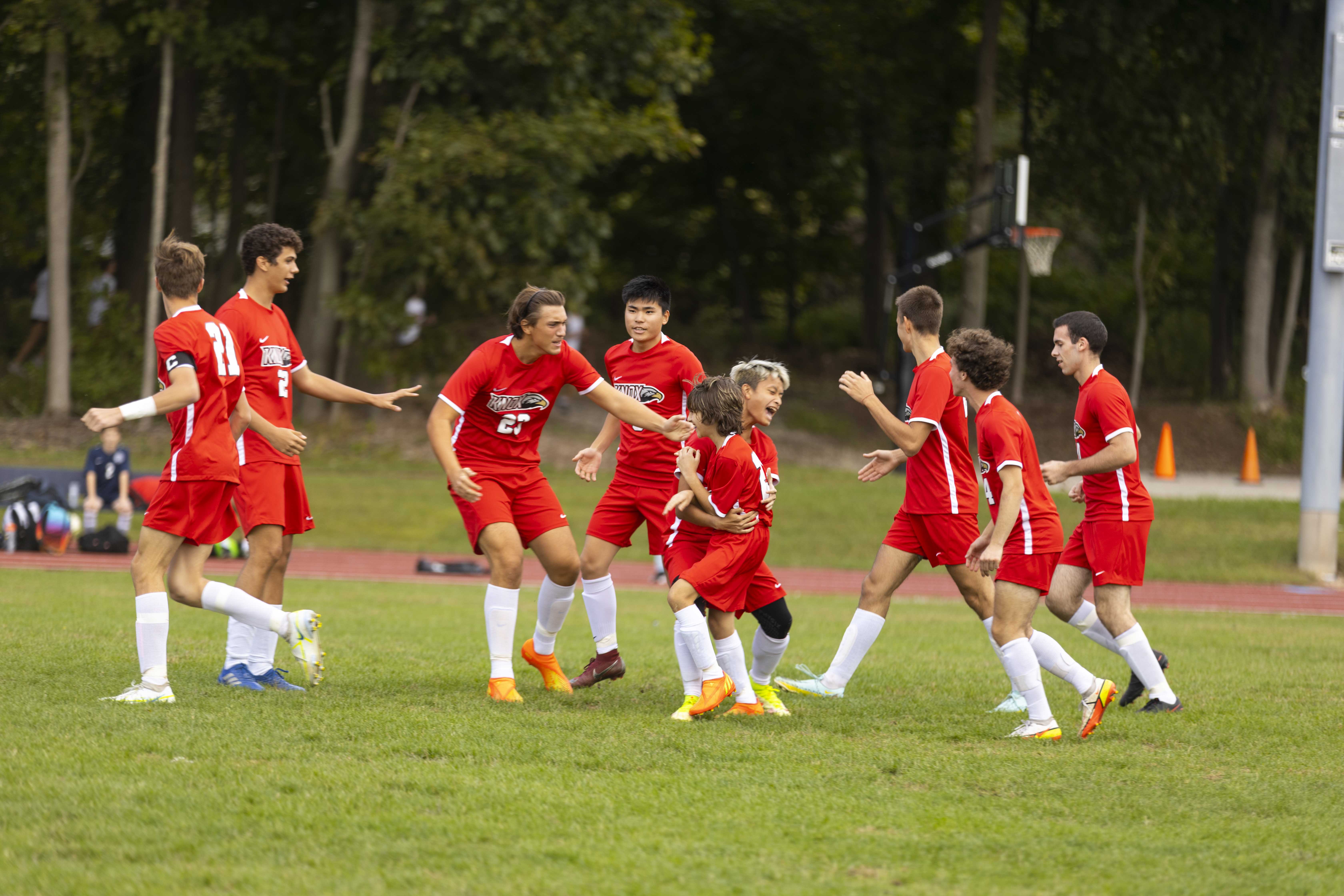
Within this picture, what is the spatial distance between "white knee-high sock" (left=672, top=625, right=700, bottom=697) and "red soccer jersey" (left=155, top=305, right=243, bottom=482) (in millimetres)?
2273

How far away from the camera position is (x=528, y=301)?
21.4ft

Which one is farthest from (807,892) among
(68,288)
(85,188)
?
(85,188)

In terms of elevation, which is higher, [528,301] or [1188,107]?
[1188,107]

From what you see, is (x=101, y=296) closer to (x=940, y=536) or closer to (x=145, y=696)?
(x=145, y=696)

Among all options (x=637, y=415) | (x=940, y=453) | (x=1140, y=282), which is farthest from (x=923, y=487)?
(x=1140, y=282)

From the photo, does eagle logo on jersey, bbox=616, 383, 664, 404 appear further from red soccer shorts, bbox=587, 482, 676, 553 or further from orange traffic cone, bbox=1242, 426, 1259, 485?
orange traffic cone, bbox=1242, 426, 1259, 485

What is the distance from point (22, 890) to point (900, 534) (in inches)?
178

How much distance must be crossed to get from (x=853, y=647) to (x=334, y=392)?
3.12 metres

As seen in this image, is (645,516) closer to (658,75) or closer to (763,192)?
(658,75)

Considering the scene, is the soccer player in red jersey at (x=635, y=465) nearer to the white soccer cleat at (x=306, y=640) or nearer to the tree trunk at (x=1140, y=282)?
the white soccer cleat at (x=306, y=640)

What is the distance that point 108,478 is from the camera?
1468cm

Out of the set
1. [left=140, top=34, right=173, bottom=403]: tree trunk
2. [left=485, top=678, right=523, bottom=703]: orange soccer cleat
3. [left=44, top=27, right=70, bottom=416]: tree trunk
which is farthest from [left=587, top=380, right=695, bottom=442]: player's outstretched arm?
[left=44, top=27, right=70, bottom=416]: tree trunk

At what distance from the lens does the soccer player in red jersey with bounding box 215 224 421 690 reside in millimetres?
6684

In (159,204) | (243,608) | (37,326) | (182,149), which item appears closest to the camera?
(243,608)
